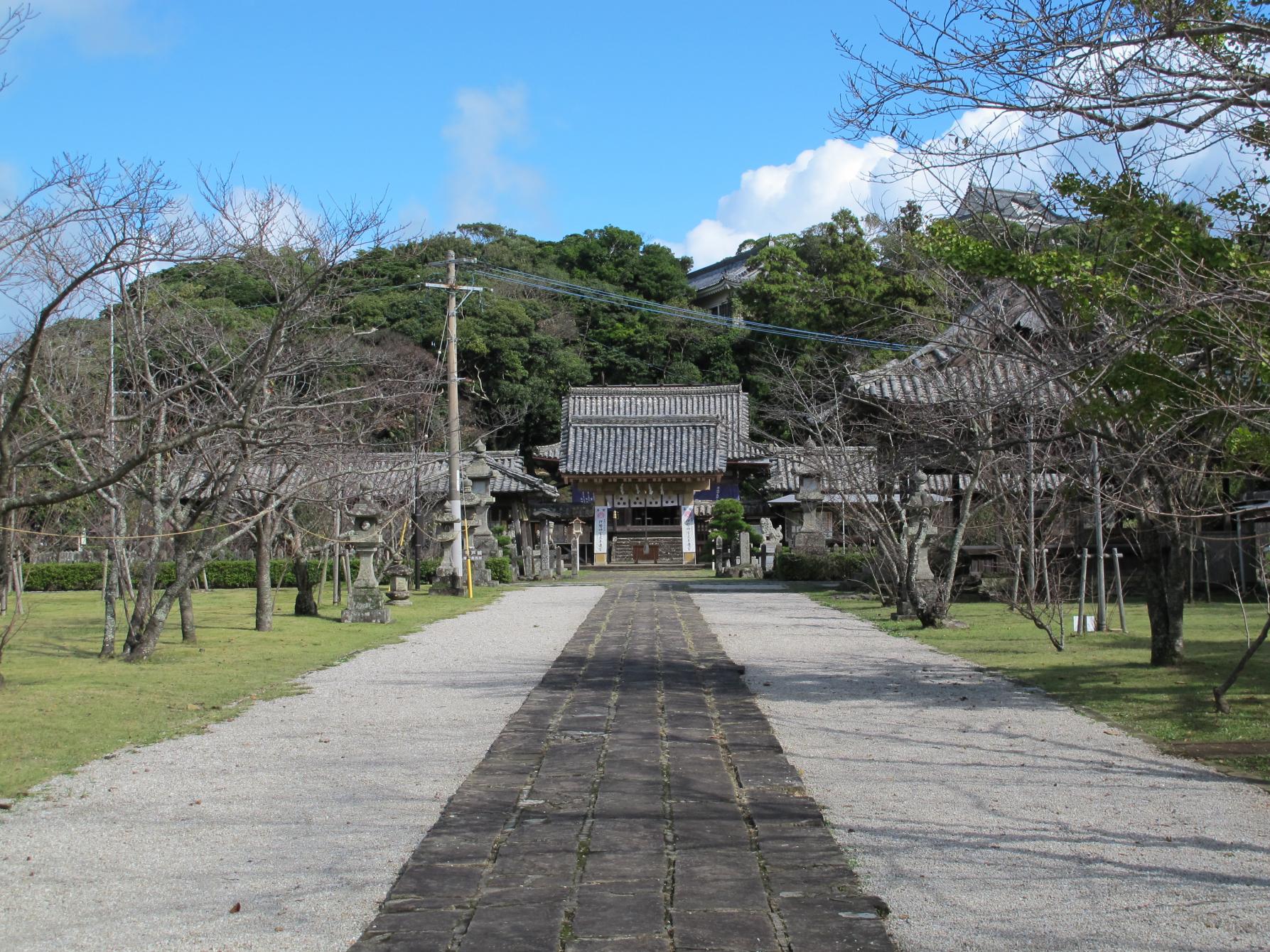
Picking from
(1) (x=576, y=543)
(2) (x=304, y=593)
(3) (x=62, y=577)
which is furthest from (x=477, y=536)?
(3) (x=62, y=577)

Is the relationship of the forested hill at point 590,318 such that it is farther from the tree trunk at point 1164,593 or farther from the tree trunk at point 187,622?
the tree trunk at point 1164,593

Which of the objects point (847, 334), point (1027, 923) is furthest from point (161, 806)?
point (847, 334)

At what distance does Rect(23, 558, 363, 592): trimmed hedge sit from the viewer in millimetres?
29641

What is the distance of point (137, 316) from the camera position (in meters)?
12.3

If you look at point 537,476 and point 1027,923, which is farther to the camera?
point 537,476

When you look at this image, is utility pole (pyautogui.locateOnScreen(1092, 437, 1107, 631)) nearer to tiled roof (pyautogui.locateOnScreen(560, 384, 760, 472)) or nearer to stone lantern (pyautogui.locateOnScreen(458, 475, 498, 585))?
stone lantern (pyautogui.locateOnScreen(458, 475, 498, 585))

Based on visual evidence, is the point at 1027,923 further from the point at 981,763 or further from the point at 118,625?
the point at 118,625

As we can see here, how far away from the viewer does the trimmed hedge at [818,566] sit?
995 inches

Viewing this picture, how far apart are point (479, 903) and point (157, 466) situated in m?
8.99

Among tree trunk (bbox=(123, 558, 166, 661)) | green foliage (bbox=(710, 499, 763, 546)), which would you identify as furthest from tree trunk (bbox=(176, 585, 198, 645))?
green foliage (bbox=(710, 499, 763, 546))

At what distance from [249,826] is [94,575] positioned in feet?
92.4

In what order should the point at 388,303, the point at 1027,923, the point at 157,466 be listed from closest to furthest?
the point at 1027,923 < the point at 157,466 < the point at 388,303

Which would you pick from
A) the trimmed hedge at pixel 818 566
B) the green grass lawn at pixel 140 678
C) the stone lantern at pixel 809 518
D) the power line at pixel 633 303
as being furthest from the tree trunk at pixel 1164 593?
the power line at pixel 633 303

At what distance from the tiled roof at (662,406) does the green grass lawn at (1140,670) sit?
2253 cm
